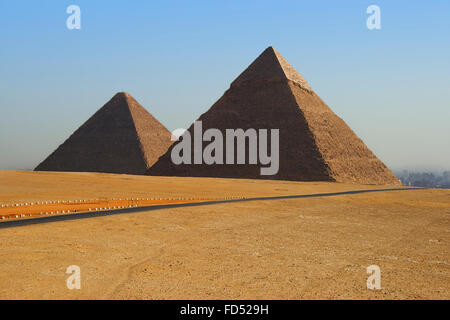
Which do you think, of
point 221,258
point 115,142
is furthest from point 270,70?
point 221,258

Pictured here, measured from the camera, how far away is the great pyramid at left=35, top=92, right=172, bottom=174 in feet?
296

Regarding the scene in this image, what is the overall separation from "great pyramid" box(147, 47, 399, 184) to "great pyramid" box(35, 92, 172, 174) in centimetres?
1678

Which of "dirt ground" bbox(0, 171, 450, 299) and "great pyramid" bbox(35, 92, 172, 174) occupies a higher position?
"great pyramid" bbox(35, 92, 172, 174)

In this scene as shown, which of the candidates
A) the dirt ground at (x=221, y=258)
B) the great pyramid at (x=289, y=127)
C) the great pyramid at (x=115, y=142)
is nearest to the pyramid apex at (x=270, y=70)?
the great pyramid at (x=289, y=127)

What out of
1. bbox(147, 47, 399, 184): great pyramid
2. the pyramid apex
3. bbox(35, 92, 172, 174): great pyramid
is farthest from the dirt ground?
bbox(35, 92, 172, 174): great pyramid

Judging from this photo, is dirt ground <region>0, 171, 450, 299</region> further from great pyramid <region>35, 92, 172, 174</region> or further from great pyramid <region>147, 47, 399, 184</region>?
great pyramid <region>35, 92, 172, 174</region>

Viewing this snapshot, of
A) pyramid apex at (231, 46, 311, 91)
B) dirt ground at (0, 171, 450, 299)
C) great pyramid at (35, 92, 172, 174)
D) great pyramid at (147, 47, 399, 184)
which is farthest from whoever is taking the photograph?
great pyramid at (35, 92, 172, 174)

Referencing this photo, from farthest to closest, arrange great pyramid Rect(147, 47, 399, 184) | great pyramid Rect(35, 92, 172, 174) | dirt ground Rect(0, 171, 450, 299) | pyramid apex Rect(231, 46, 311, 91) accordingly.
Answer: great pyramid Rect(35, 92, 172, 174) < pyramid apex Rect(231, 46, 311, 91) < great pyramid Rect(147, 47, 399, 184) < dirt ground Rect(0, 171, 450, 299)

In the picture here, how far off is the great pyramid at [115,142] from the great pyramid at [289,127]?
1678 centimetres

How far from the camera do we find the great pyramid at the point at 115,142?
296 ft

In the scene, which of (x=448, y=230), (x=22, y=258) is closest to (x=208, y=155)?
(x=448, y=230)

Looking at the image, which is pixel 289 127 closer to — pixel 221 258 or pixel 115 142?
pixel 115 142
